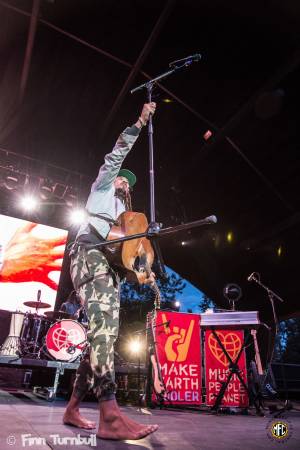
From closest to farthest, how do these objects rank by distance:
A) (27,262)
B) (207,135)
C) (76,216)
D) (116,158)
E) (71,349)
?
(116,158)
(71,349)
(207,135)
(27,262)
(76,216)

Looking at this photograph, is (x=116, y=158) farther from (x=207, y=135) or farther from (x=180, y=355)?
(x=207, y=135)

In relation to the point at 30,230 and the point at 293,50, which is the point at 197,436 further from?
the point at 30,230

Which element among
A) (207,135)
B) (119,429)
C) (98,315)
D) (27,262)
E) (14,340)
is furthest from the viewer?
(27,262)

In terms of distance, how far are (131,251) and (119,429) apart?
1138 mm

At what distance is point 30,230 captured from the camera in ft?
33.3

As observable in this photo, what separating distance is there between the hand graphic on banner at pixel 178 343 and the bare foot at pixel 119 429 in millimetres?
3309

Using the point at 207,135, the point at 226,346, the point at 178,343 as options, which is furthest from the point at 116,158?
the point at 207,135

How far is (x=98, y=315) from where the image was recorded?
221 cm

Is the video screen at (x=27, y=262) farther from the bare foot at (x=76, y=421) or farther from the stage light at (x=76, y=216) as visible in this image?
the bare foot at (x=76, y=421)

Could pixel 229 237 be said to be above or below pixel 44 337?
above

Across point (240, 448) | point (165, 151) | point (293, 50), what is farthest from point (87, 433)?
point (165, 151)

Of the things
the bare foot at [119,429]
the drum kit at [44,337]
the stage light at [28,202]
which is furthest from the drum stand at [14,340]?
the bare foot at [119,429]

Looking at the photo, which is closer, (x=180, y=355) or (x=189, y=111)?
(x=180, y=355)

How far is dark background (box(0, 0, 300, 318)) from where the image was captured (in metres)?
5.80
